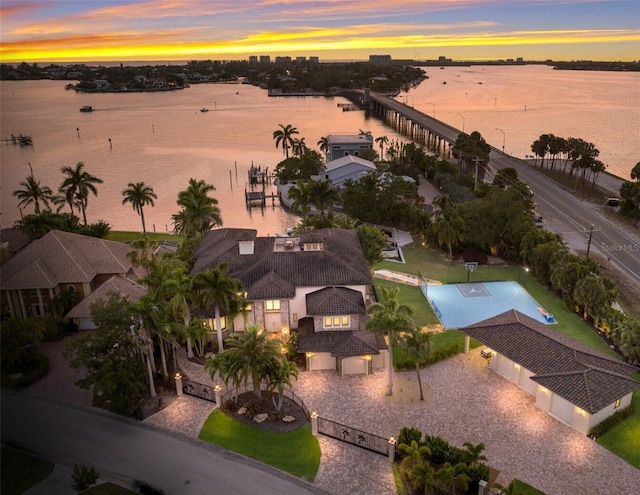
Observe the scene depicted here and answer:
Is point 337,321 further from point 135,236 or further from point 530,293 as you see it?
point 135,236

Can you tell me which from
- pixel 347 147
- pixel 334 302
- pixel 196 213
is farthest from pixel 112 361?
pixel 347 147

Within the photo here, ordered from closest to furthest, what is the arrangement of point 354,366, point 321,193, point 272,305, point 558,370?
point 558,370 < point 354,366 < point 272,305 < point 321,193

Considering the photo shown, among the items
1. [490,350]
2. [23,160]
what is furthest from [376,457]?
[23,160]

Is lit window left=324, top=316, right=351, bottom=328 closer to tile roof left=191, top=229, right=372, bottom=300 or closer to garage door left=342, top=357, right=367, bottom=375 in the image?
tile roof left=191, top=229, right=372, bottom=300

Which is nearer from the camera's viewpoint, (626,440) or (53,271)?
(626,440)

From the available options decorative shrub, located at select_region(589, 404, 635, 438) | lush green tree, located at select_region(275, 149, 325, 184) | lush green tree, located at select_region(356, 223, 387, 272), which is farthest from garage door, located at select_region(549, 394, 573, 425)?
lush green tree, located at select_region(275, 149, 325, 184)

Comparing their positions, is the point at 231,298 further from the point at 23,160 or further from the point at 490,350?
the point at 23,160

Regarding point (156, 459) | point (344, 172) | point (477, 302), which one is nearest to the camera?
point (156, 459)
